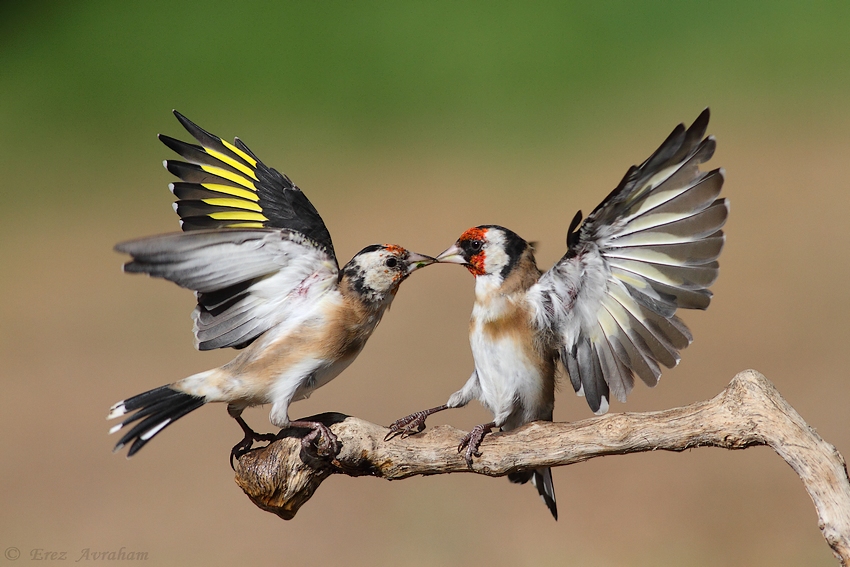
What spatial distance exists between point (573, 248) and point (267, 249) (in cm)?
104

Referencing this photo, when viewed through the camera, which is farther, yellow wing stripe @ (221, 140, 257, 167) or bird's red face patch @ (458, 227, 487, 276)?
yellow wing stripe @ (221, 140, 257, 167)

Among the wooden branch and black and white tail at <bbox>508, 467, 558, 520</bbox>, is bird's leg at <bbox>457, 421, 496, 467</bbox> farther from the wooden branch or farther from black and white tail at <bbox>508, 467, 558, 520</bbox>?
black and white tail at <bbox>508, 467, 558, 520</bbox>

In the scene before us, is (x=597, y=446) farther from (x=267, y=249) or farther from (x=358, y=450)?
(x=267, y=249)

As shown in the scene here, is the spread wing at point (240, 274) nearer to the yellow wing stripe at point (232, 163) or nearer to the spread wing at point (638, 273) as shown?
the yellow wing stripe at point (232, 163)

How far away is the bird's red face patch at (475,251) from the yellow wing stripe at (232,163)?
837mm

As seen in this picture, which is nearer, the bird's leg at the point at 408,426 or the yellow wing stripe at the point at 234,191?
the bird's leg at the point at 408,426

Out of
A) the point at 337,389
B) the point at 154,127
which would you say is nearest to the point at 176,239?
the point at 337,389

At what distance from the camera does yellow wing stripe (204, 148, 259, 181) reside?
10.4 ft

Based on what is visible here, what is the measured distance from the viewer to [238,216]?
3.12 meters

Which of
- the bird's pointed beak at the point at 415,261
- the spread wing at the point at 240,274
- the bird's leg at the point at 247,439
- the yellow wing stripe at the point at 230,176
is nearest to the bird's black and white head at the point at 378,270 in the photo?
the bird's pointed beak at the point at 415,261

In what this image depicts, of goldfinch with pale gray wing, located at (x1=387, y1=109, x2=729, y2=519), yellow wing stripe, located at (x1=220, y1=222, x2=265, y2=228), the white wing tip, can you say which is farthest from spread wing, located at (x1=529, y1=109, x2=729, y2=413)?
the white wing tip

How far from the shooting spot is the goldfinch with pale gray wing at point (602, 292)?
8.11 feet

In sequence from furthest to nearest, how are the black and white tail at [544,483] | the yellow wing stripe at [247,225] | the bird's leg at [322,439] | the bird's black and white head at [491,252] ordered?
the black and white tail at [544,483] → the yellow wing stripe at [247,225] → the bird's black and white head at [491,252] → the bird's leg at [322,439]

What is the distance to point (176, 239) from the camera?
8.90ft
